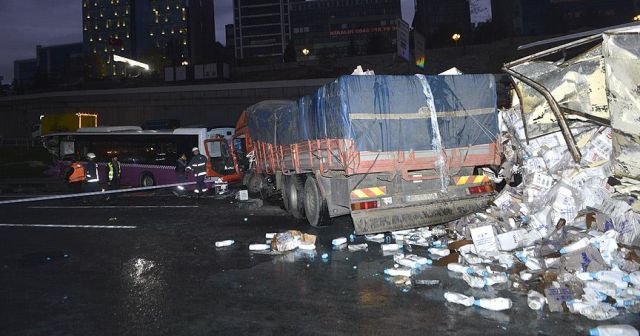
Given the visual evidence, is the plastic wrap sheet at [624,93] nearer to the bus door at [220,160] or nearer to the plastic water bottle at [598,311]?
the plastic water bottle at [598,311]

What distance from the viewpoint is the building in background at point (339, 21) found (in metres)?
126

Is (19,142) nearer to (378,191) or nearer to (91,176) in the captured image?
(91,176)

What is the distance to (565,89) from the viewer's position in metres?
A: 7.74

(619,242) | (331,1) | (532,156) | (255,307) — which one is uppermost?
(331,1)

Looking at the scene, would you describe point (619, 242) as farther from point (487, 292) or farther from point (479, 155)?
point (479, 155)

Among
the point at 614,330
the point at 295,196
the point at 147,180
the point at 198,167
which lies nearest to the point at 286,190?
the point at 295,196

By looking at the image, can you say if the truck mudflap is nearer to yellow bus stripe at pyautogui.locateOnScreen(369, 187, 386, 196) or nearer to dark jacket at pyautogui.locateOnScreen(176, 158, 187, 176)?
yellow bus stripe at pyautogui.locateOnScreen(369, 187, 386, 196)

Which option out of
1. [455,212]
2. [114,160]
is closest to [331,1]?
[114,160]

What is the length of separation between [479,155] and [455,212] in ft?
A: 3.75

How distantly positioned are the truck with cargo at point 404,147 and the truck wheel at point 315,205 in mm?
366

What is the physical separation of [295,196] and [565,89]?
218 inches

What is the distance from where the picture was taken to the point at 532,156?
327 inches

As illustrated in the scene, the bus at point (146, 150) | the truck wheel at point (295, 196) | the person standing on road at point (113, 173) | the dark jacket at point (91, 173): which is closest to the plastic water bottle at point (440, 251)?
the truck wheel at point (295, 196)

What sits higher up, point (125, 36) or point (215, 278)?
point (125, 36)
